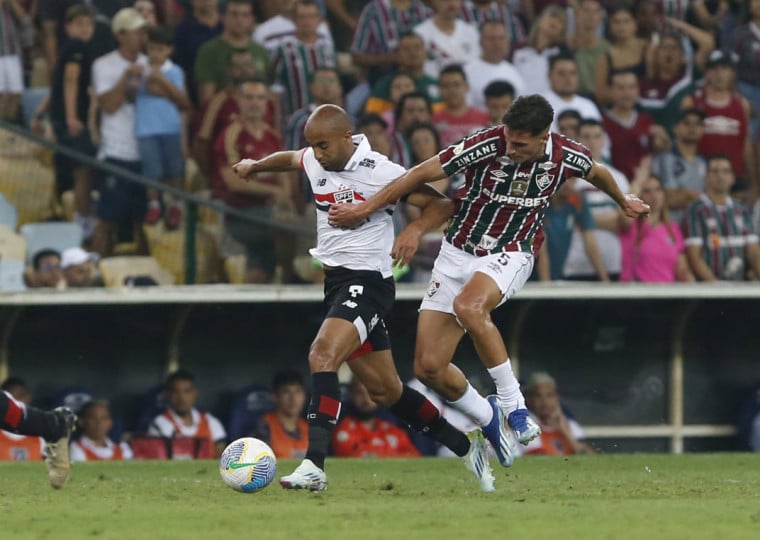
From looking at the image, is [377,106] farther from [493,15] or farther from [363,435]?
[363,435]

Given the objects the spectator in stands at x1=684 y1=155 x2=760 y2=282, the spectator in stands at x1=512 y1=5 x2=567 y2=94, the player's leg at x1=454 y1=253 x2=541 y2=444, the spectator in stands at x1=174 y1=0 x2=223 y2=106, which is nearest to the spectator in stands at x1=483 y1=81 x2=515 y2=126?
the spectator in stands at x1=512 y1=5 x2=567 y2=94

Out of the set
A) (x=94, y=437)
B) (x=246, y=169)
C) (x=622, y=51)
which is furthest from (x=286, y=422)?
(x=622, y=51)

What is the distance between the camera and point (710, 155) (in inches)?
586

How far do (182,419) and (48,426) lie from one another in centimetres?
527

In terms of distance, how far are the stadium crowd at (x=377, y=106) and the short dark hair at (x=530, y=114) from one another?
4557 millimetres

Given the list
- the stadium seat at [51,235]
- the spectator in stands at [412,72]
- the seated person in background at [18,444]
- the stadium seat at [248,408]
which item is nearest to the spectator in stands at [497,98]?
the spectator in stands at [412,72]

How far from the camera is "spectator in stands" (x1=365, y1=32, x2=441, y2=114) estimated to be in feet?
47.4

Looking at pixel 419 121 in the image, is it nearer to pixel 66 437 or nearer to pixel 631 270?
pixel 631 270

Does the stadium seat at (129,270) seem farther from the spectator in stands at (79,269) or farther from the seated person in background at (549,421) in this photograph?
the seated person in background at (549,421)

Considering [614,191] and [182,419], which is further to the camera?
[182,419]

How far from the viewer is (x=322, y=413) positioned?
26.6 feet

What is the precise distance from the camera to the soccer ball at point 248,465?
8.14 metres

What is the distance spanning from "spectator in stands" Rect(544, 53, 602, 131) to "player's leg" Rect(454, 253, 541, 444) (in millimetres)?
6198

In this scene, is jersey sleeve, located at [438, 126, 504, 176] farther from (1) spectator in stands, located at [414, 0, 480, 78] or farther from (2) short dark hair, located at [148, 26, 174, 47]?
(1) spectator in stands, located at [414, 0, 480, 78]
